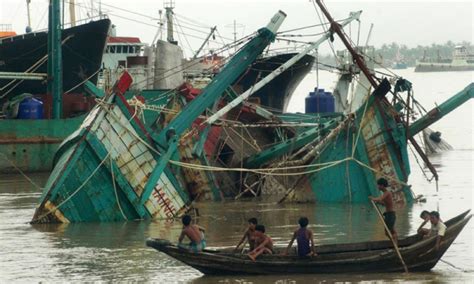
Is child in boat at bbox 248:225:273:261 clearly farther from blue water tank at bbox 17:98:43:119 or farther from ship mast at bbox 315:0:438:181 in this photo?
blue water tank at bbox 17:98:43:119

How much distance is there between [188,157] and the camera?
2519 cm

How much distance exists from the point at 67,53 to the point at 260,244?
25.1 meters

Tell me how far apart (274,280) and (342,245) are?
4.08 feet

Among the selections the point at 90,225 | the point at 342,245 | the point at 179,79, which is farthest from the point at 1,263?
the point at 179,79

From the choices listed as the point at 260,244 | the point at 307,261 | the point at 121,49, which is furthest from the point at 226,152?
the point at 121,49

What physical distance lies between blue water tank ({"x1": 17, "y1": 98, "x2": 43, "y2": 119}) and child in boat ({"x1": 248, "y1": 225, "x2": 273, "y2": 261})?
19581 millimetres

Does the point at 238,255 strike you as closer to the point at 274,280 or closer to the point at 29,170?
the point at 274,280

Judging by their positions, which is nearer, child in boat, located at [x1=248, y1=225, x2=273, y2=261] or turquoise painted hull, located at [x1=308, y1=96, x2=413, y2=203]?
child in boat, located at [x1=248, y1=225, x2=273, y2=261]

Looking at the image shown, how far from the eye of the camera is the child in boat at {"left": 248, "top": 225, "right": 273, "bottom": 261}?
1642cm

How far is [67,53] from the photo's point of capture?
40.4 meters

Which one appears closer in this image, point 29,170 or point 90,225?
point 90,225

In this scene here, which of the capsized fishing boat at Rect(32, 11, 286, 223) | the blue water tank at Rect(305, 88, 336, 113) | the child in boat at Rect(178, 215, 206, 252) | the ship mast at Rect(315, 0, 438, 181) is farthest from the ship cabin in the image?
the child in boat at Rect(178, 215, 206, 252)

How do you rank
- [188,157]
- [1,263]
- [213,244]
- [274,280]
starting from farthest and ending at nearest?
[188,157], [213,244], [1,263], [274,280]

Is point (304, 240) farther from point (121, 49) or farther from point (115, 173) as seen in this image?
point (121, 49)
